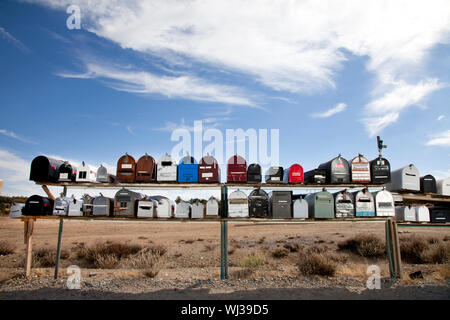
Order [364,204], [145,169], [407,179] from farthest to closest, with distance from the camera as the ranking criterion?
[407,179] → [364,204] → [145,169]

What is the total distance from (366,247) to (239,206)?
27.9ft

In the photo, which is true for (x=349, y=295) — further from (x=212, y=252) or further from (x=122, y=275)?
(x=212, y=252)

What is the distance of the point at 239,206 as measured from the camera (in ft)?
25.9

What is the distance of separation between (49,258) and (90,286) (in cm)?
523

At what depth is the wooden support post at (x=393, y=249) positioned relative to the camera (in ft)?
25.8

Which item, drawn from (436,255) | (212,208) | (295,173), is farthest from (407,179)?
(212,208)

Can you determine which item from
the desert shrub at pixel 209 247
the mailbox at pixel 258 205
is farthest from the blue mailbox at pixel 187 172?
the desert shrub at pixel 209 247

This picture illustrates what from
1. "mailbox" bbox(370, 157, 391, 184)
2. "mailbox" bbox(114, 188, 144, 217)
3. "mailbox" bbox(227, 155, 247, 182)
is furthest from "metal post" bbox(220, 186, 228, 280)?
"mailbox" bbox(370, 157, 391, 184)

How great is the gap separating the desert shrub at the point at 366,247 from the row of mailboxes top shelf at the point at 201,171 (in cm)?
617

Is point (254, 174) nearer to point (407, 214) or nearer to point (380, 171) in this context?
point (380, 171)

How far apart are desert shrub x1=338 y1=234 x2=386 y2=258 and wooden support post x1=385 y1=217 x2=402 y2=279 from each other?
17.2 ft

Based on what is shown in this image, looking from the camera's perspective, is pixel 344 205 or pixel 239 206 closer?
pixel 239 206
